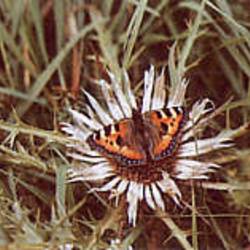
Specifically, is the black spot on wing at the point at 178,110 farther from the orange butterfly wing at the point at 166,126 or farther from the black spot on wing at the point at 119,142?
the black spot on wing at the point at 119,142

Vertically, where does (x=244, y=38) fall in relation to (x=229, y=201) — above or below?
above

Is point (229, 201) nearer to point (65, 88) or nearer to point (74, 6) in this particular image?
point (65, 88)

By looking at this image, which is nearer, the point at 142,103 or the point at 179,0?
the point at 142,103

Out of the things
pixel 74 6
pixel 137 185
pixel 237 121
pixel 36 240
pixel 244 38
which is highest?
pixel 74 6

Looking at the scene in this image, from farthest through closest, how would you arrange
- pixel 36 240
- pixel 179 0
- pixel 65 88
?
pixel 179 0
pixel 65 88
pixel 36 240

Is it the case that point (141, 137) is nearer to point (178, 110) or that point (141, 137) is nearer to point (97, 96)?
point (178, 110)

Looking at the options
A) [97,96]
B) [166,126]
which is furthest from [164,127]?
[97,96]

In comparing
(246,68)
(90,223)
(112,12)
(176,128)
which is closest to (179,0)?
(112,12)

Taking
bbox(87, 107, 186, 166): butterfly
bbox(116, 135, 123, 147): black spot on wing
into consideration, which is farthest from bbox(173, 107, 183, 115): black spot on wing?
bbox(116, 135, 123, 147): black spot on wing

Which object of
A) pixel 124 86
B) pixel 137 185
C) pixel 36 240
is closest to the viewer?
pixel 36 240
